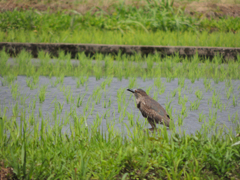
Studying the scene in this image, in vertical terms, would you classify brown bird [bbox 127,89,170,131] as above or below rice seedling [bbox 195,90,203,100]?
above

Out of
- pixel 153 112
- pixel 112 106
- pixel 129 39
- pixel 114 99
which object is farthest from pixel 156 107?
pixel 129 39

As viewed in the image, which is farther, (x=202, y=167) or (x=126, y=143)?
(x=126, y=143)

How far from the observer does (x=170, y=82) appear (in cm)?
591

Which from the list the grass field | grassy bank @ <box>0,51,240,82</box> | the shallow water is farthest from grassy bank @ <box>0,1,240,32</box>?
the shallow water

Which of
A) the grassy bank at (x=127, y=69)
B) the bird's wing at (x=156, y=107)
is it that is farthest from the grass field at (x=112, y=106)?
the bird's wing at (x=156, y=107)

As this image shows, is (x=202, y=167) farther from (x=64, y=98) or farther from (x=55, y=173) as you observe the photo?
(x=64, y=98)

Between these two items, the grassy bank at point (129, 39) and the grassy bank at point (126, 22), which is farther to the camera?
the grassy bank at point (126, 22)

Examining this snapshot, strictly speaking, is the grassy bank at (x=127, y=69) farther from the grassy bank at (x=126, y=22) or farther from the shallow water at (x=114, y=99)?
the grassy bank at (x=126, y=22)

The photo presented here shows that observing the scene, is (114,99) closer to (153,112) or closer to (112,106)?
(112,106)

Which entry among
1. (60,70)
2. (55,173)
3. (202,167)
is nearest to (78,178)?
(55,173)

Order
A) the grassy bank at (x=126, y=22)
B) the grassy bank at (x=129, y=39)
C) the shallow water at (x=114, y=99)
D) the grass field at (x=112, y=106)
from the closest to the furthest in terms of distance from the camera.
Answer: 1. the grass field at (x=112, y=106)
2. the shallow water at (x=114, y=99)
3. the grassy bank at (x=129, y=39)
4. the grassy bank at (x=126, y=22)

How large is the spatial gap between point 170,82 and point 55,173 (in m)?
3.82

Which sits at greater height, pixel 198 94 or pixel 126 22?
pixel 126 22

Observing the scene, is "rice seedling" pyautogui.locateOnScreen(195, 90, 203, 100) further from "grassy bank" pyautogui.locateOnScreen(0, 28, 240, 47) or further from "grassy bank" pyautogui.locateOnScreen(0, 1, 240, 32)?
"grassy bank" pyautogui.locateOnScreen(0, 1, 240, 32)
